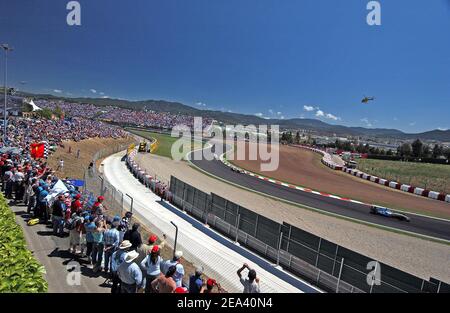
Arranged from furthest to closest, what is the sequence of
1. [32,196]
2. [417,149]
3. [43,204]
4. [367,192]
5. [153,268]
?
[417,149] < [367,192] < [32,196] < [43,204] < [153,268]

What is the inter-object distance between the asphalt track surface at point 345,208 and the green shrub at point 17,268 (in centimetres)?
1876

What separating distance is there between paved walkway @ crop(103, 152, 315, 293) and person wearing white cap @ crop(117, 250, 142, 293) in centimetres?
350

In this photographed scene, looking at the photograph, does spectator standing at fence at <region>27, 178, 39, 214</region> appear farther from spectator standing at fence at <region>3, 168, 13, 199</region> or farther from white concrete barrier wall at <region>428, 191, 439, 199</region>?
white concrete barrier wall at <region>428, 191, 439, 199</region>

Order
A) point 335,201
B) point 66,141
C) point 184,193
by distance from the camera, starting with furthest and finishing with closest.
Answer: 1. point 66,141
2. point 335,201
3. point 184,193

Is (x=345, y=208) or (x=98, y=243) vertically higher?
(x=98, y=243)

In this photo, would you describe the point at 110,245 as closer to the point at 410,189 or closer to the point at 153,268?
the point at 153,268

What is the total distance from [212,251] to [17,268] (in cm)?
852

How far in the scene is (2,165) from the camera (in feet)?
44.5

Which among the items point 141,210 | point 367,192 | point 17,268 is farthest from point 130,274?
point 367,192

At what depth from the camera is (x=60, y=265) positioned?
7551mm

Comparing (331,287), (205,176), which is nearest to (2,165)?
(331,287)

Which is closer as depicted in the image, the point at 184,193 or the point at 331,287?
the point at 331,287
